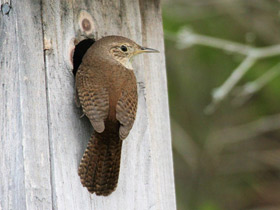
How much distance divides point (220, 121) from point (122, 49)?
110 inches

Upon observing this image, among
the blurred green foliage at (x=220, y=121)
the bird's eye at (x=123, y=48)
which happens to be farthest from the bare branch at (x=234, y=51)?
the bird's eye at (x=123, y=48)

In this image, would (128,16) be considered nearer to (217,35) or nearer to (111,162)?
(111,162)

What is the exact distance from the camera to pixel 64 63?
2902 millimetres

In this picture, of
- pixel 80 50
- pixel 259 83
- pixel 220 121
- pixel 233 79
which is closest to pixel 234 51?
pixel 233 79

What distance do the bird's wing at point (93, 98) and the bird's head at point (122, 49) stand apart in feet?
0.70

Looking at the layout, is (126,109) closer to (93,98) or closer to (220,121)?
(93,98)

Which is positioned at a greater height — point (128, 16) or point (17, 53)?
point (128, 16)

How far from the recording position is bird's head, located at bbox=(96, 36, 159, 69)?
305 centimetres

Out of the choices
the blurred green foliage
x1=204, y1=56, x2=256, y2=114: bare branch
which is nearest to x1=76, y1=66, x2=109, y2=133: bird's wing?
x1=204, y1=56, x2=256, y2=114: bare branch

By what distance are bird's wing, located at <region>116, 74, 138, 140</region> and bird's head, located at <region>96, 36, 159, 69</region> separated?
Result: 0.23m

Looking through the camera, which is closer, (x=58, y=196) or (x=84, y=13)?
(x=58, y=196)

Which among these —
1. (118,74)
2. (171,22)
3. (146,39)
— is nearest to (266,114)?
(171,22)

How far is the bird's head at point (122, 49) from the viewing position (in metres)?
3.05

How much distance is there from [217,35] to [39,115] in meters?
3.12
